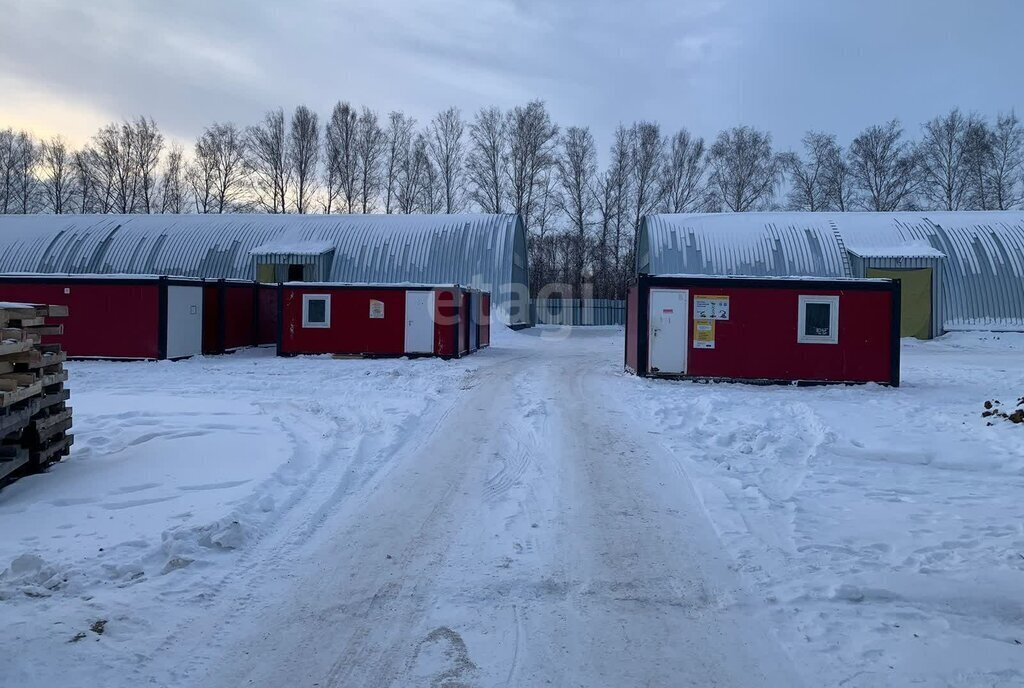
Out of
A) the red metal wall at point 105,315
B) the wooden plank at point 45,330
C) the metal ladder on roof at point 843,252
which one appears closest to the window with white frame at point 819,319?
the wooden plank at point 45,330

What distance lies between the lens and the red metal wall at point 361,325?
71.5ft

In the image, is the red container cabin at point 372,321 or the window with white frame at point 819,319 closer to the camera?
the window with white frame at point 819,319

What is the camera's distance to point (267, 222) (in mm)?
42688

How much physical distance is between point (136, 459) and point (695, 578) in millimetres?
6162

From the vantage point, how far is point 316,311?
21.9m

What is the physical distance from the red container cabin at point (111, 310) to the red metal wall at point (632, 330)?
38.5 ft

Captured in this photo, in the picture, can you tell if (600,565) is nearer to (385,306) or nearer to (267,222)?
(385,306)

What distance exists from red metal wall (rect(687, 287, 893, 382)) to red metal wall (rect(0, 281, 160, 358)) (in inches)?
537

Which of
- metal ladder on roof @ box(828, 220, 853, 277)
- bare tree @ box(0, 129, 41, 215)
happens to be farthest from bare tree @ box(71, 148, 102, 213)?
metal ladder on roof @ box(828, 220, 853, 277)

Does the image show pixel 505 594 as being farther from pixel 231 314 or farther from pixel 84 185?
pixel 84 185

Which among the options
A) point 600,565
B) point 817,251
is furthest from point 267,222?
point 600,565

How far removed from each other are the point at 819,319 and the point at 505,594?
13.4 metres

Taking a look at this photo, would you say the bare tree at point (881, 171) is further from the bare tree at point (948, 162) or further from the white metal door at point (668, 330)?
the white metal door at point (668, 330)

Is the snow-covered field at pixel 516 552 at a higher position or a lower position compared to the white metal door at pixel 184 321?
lower
